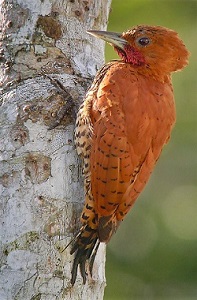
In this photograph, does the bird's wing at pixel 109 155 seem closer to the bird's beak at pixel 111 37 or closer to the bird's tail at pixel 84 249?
the bird's tail at pixel 84 249

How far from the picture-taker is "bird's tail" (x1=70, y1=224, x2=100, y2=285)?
16.4 feet

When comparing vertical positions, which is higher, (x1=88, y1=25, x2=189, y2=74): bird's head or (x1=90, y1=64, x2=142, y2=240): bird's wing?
(x1=88, y1=25, x2=189, y2=74): bird's head

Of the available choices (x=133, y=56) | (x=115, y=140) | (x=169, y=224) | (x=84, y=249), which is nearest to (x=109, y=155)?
(x=115, y=140)

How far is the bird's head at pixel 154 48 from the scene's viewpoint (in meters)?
5.69

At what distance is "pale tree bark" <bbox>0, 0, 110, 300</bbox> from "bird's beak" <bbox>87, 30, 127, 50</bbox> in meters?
0.07

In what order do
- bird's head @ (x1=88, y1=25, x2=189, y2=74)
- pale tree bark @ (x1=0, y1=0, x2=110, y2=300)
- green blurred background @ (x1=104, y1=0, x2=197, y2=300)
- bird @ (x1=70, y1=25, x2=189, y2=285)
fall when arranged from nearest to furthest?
1. pale tree bark @ (x1=0, y1=0, x2=110, y2=300)
2. bird @ (x1=70, y1=25, x2=189, y2=285)
3. bird's head @ (x1=88, y1=25, x2=189, y2=74)
4. green blurred background @ (x1=104, y1=0, x2=197, y2=300)

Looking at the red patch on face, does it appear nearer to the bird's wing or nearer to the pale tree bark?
the pale tree bark

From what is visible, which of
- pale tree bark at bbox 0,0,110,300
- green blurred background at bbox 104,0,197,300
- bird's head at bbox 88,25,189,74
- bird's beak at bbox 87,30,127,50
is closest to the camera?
pale tree bark at bbox 0,0,110,300

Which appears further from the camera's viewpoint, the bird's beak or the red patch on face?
the red patch on face

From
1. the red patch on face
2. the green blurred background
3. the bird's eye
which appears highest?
the bird's eye

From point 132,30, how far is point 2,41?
836 millimetres

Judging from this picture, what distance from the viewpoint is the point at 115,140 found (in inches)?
206

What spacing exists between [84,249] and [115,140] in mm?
600

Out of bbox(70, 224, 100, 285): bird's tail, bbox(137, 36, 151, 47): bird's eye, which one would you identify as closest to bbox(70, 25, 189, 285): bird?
bbox(70, 224, 100, 285): bird's tail
